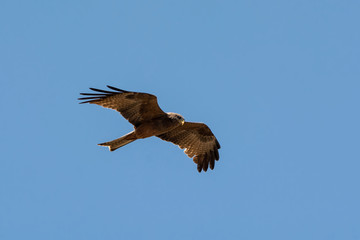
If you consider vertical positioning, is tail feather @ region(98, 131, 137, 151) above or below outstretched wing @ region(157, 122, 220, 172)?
below

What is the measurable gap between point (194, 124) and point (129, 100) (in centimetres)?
219

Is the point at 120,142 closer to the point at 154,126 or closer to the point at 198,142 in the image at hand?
the point at 154,126

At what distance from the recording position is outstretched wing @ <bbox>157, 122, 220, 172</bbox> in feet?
49.1

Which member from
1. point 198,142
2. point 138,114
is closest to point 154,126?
point 138,114

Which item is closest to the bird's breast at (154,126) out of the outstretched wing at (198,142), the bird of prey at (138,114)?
the bird of prey at (138,114)

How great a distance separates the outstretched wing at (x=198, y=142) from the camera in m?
15.0

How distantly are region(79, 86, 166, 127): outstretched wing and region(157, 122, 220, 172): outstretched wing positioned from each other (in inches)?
59.7

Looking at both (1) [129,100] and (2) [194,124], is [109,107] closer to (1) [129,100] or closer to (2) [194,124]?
(1) [129,100]

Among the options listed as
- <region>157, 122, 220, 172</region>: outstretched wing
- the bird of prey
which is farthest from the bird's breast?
<region>157, 122, 220, 172</region>: outstretched wing

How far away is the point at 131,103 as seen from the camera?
13.3 m

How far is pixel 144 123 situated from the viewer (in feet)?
44.4

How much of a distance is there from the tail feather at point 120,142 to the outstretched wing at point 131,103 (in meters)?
0.33

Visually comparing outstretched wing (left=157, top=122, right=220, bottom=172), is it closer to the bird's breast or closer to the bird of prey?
the bird of prey

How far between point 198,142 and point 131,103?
9.02ft
